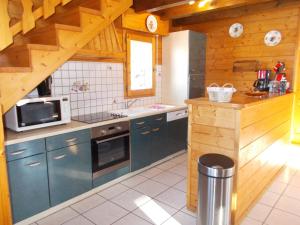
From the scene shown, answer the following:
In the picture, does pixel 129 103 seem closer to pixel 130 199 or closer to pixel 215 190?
pixel 130 199

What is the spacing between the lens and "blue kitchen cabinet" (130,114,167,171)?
3.09 metres

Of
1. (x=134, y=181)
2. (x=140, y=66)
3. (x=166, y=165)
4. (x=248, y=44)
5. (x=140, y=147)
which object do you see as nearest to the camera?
(x=134, y=181)

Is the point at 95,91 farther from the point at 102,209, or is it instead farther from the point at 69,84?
the point at 102,209

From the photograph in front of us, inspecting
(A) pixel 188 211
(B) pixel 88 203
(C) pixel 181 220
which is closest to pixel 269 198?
(A) pixel 188 211

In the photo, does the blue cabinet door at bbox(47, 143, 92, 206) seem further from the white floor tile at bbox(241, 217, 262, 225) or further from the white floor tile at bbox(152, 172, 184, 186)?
the white floor tile at bbox(241, 217, 262, 225)

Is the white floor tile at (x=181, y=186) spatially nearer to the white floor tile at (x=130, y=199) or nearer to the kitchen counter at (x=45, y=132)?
the white floor tile at (x=130, y=199)

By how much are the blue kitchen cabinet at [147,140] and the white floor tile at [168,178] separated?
278 millimetres

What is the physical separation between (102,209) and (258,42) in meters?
3.59

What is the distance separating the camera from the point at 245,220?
7.25 feet

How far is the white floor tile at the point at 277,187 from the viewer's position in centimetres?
277

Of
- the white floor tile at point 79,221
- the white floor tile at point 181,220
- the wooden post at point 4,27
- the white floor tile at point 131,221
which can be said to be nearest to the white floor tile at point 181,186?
the white floor tile at point 181,220

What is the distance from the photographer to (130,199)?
2.59 meters

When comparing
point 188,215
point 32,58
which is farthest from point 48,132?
point 188,215

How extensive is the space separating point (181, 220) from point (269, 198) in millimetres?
1112
